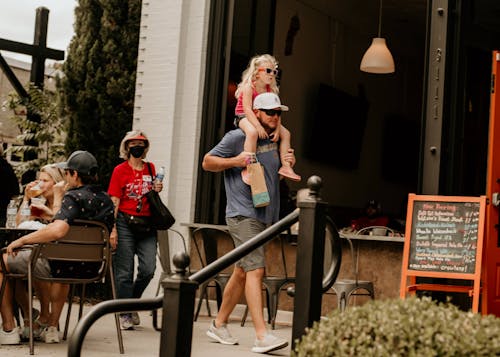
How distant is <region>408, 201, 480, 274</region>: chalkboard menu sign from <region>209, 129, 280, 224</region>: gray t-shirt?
129 centimetres

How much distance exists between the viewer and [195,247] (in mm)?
9344

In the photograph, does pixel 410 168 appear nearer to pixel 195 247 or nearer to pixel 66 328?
pixel 195 247

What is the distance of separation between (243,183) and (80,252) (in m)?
1.22

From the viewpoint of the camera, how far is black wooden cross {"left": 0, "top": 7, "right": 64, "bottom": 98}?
41.2ft

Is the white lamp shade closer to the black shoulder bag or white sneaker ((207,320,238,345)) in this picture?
the black shoulder bag

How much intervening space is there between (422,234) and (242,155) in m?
1.73

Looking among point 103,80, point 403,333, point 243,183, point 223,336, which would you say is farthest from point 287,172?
point 103,80

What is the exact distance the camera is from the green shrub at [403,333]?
3.12 metres

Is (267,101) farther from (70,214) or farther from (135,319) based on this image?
(135,319)

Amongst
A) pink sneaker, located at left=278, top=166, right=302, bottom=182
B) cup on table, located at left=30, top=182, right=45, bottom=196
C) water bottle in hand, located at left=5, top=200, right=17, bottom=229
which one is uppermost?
pink sneaker, located at left=278, top=166, right=302, bottom=182

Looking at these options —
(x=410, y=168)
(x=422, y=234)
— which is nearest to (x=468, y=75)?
(x=422, y=234)

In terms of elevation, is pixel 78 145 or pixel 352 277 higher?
pixel 78 145

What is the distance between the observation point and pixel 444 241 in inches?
283

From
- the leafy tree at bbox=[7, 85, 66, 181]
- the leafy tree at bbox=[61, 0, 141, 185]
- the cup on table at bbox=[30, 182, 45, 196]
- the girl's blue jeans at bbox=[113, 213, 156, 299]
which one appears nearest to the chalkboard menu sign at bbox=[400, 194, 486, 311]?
the girl's blue jeans at bbox=[113, 213, 156, 299]
